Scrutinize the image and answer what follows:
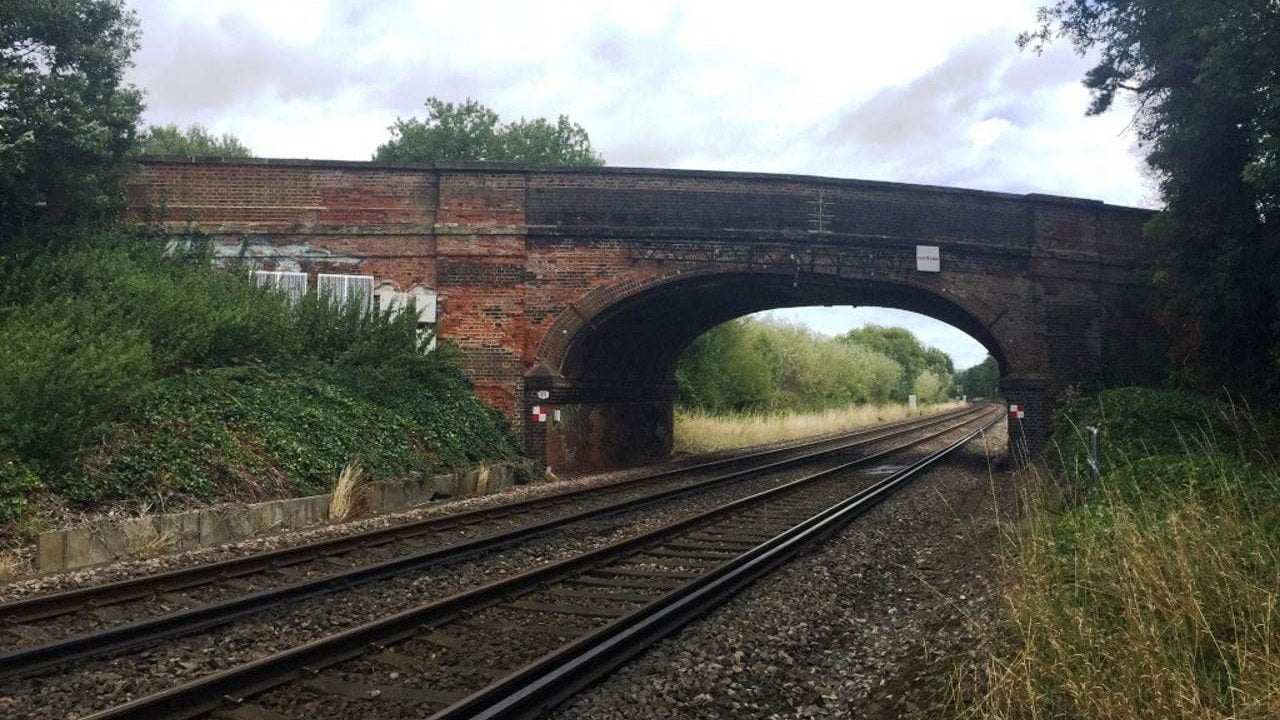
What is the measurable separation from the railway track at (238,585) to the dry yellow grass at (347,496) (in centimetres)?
184

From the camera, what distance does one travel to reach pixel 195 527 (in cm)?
944

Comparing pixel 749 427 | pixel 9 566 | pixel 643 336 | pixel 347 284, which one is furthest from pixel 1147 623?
pixel 749 427

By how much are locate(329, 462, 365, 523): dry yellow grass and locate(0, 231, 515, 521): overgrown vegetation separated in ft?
1.21

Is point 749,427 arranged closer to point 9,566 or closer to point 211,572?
point 211,572

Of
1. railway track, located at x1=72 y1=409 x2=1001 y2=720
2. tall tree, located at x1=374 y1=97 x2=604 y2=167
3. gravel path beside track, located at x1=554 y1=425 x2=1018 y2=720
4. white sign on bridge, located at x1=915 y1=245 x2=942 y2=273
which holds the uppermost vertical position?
tall tree, located at x1=374 y1=97 x2=604 y2=167

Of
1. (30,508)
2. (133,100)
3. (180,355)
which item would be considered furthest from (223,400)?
(133,100)

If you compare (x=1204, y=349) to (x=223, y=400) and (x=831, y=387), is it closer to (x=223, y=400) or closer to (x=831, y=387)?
(x=223, y=400)

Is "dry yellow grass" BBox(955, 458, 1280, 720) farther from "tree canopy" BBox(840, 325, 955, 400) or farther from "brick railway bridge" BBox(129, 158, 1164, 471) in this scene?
"tree canopy" BBox(840, 325, 955, 400)

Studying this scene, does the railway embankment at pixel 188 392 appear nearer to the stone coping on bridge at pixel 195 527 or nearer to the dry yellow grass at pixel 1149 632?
the stone coping on bridge at pixel 195 527

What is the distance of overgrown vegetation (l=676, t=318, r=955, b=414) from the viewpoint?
33.2 m

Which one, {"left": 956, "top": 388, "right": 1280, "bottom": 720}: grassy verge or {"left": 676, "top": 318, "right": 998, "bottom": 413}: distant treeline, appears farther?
{"left": 676, "top": 318, "right": 998, "bottom": 413}: distant treeline

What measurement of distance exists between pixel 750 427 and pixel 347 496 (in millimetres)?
21088

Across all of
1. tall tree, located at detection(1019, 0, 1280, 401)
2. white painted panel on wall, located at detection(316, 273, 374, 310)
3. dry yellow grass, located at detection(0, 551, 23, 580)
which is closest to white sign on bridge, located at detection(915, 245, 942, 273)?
tall tree, located at detection(1019, 0, 1280, 401)

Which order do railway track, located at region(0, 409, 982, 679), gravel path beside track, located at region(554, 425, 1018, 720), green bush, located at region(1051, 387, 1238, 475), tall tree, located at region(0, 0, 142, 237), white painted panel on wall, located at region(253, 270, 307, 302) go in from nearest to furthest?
gravel path beside track, located at region(554, 425, 1018, 720) → railway track, located at region(0, 409, 982, 679) → green bush, located at region(1051, 387, 1238, 475) → tall tree, located at region(0, 0, 142, 237) → white painted panel on wall, located at region(253, 270, 307, 302)
